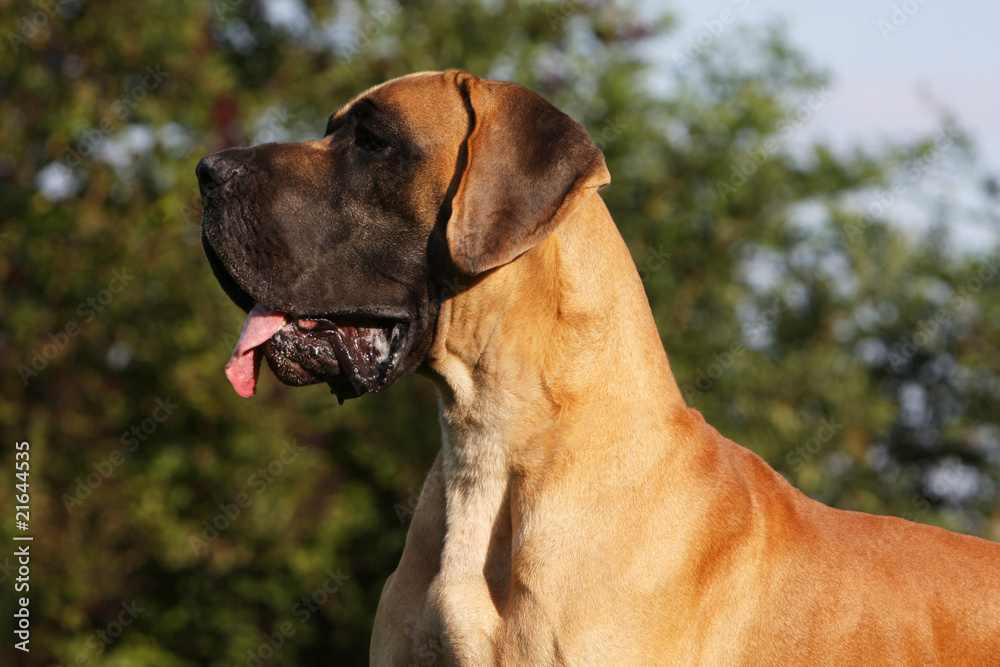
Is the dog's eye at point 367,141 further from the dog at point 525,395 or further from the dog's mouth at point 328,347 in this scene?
the dog's mouth at point 328,347

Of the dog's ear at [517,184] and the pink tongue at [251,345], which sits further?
the pink tongue at [251,345]

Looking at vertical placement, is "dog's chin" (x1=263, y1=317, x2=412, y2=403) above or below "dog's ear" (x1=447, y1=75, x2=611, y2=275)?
below

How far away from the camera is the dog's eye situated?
283 centimetres

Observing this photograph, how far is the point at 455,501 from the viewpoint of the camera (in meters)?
2.80

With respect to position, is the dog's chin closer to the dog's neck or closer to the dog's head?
the dog's head

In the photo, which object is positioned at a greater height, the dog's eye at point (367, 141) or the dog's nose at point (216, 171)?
the dog's eye at point (367, 141)

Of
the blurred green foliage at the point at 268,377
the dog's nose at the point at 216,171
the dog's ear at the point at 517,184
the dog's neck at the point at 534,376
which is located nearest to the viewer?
the dog's ear at the point at 517,184

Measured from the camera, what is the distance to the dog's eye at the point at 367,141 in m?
2.83

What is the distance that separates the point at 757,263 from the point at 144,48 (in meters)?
4.48

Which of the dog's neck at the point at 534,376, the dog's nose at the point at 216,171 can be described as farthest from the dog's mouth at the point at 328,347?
the dog's nose at the point at 216,171

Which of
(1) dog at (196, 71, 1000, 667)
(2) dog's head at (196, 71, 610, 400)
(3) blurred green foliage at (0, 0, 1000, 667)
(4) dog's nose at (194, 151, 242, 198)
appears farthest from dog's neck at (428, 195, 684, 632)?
(3) blurred green foliage at (0, 0, 1000, 667)

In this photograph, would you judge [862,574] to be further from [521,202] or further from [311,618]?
[311,618]

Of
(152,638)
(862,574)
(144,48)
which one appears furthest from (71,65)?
(862,574)

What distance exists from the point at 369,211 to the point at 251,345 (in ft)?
1.74
